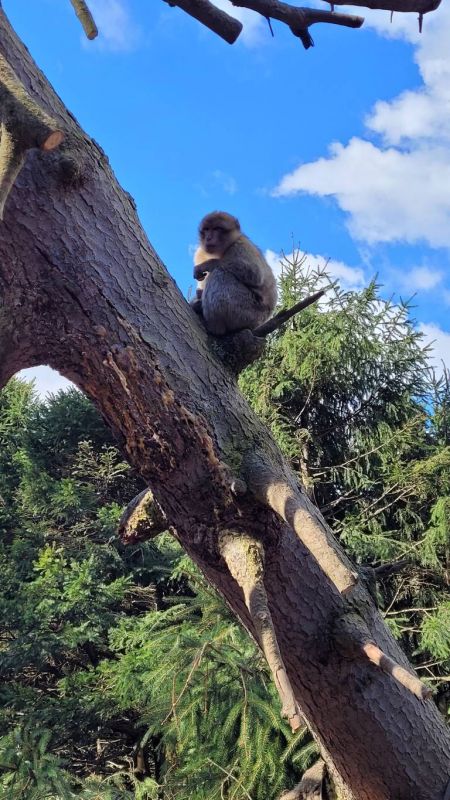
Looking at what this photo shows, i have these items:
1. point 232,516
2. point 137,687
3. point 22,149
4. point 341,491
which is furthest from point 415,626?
point 22,149

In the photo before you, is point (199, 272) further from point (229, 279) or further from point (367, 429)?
point (367, 429)

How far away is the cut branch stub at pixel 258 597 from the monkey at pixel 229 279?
102 centimetres

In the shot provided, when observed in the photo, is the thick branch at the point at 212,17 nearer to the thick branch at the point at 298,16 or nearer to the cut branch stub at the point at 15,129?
the thick branch at the point at 298,16

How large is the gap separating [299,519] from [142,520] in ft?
3.63

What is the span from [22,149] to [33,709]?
8222mm

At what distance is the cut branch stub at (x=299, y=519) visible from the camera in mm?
1940

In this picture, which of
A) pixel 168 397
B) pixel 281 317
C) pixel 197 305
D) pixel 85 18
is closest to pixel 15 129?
pixel 85 18

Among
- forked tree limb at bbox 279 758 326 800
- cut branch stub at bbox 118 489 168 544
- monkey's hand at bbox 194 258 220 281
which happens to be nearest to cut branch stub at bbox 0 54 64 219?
cut branch stub at bbox 118 489 168 544

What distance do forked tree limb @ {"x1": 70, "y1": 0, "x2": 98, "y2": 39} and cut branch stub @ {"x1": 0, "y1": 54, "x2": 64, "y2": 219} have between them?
676mm

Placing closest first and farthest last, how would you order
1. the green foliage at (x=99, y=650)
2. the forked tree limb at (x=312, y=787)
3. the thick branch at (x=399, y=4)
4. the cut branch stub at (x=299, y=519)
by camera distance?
1. the cut branch stub at (x=299, y=519)
2. the thick branch at (x=399, y=4)
3. the forked tree limb at (x=312, y=787)
4. the green foliage at (x=99, y=650)

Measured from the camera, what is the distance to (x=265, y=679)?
5.93 metres

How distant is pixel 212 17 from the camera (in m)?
2.53

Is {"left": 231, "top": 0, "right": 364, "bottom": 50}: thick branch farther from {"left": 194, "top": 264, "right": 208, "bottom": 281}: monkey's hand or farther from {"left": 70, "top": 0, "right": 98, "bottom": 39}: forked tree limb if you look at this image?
{"left": 194, "top": 264, "right": 208, "bottom": 281}: monkey's hand

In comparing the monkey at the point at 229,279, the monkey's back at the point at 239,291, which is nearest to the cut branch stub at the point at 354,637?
the monkey at the point at 229,279
